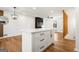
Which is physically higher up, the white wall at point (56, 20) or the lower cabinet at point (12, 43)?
the white wall at point (56, 20)

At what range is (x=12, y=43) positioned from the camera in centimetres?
243

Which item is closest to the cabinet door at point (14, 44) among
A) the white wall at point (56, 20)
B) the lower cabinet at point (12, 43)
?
the lower cabinet at point (12, 43)

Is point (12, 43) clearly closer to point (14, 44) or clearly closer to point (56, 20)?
point (14, 44)

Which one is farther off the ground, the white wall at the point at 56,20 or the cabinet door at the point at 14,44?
the white wall at the point at 56,20

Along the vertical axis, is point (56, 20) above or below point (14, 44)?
above

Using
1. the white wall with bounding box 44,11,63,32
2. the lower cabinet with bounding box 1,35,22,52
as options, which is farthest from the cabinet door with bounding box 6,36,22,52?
the white wall with bounding box 44,11,63,32

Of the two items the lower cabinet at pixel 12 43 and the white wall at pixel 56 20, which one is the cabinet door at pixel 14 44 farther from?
the white wall at pixel 56 20

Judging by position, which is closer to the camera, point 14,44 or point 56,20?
point 14,44

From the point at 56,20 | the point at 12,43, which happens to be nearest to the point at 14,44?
the point at 12,43

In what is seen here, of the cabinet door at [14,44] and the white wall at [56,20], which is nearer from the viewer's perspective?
the cabinet door at [14,44]

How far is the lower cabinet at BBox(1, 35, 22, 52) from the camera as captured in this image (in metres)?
2.30

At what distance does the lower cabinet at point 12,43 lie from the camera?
90.6 inches
